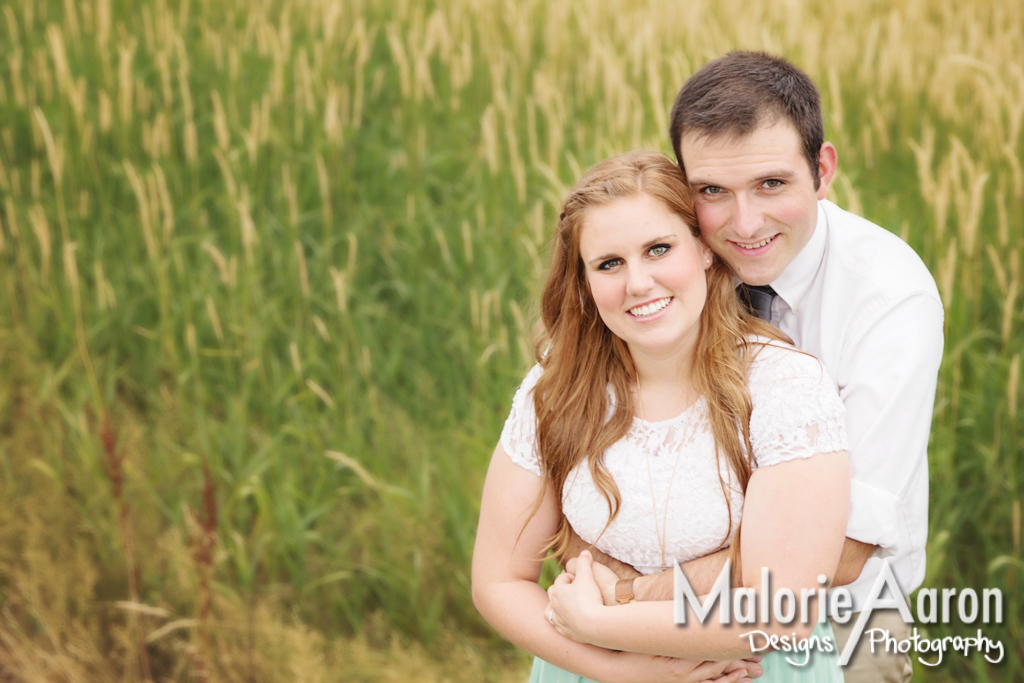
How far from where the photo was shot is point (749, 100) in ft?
6.46

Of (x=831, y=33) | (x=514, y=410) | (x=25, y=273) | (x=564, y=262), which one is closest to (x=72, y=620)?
(x=25, y=273)

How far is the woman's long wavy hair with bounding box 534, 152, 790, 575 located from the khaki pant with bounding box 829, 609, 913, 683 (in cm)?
56

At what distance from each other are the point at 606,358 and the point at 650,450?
0.86 feet

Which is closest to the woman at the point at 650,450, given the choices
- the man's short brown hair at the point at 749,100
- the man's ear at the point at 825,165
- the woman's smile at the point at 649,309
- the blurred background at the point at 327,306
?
the woman's smile at the point at 649,309

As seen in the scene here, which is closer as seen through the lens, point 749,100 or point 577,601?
point 577,601

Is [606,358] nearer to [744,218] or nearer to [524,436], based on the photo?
[524,436]

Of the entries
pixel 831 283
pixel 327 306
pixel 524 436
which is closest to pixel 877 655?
pixel 831 283

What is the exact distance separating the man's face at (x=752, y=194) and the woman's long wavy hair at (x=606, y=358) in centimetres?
6

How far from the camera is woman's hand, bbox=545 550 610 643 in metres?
1.78

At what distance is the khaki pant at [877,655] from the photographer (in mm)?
2078

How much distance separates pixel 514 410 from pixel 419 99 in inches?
92.2

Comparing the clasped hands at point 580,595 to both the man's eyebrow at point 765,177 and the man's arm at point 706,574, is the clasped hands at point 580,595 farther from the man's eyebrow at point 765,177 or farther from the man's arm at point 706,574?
the man's eyebrow at point 765,177

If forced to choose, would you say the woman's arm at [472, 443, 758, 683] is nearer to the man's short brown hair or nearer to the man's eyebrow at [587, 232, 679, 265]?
the man's eyebrow at [587, 232, 679, 265]

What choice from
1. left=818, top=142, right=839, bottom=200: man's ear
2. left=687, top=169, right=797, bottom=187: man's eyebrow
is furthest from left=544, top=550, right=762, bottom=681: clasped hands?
left=818, top=142, right=839, bottom=200: man's ear
